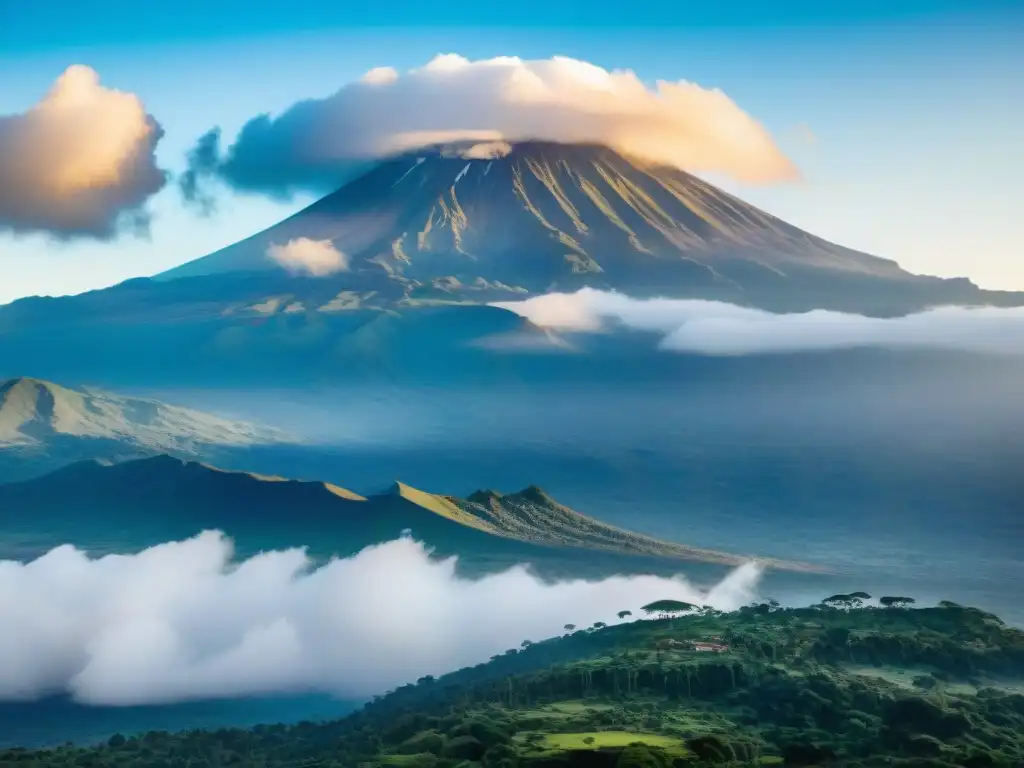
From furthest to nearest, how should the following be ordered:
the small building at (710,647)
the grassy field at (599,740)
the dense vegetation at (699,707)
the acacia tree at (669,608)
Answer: the acacia tree at (669,608)
the small building at (710,647)
the dense vegetation at (699,707)
the grassy field at (599,740)

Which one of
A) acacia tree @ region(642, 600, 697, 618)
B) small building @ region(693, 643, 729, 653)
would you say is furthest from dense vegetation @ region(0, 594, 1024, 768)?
acacia tree @ region(642, 600, 697, 618)

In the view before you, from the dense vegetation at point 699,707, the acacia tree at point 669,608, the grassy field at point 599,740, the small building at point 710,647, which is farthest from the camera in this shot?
the acacia tree at point 669,608

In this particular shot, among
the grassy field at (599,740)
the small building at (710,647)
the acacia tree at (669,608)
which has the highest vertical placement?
the acacia tree at (669,608)

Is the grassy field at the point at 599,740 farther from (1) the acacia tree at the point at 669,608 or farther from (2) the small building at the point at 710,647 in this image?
(1) the acacia tree at the point at 669,608

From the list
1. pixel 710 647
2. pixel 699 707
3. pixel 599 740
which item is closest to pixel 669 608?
pixel 710 647

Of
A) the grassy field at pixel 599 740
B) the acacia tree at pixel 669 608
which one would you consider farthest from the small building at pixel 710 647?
the acacia tree at pixel 669 608

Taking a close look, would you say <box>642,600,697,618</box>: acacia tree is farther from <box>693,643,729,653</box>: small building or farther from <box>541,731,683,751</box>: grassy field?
<box>541,731,683,751</box>: grassy field

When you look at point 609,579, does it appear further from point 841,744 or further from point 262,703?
point 841,744

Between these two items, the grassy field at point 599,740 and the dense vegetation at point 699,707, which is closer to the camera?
the grassy field at point 599,740

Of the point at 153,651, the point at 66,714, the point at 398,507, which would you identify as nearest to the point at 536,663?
the point at 66,714
